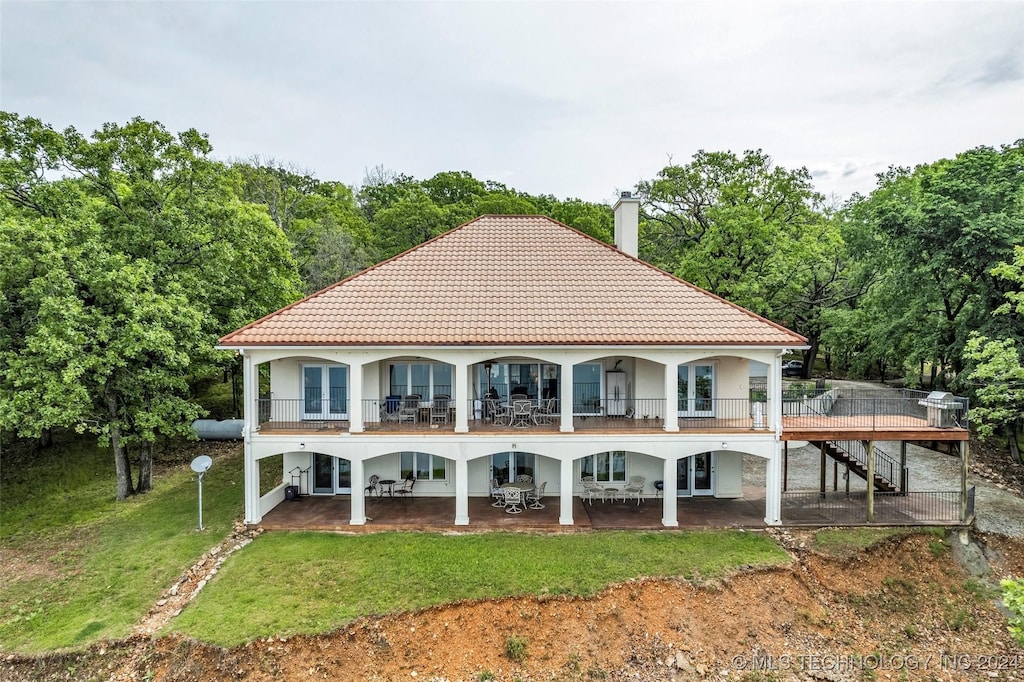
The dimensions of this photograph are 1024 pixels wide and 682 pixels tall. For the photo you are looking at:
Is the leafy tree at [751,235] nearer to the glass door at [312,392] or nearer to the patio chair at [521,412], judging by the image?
the patio chair at [521,412]

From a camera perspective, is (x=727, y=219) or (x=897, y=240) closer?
(x=897, y=240)

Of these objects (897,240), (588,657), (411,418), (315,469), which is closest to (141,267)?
(315,469)

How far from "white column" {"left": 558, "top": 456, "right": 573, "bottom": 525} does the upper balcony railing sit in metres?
1.09

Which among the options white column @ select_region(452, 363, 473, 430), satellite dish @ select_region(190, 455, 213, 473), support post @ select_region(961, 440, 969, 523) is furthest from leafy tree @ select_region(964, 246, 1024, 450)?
satellite dish @ select_region(190, 455, 213, 473)

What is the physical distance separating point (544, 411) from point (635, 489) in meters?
3.95

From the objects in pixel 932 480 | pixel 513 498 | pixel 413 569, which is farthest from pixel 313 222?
pixel 932 480

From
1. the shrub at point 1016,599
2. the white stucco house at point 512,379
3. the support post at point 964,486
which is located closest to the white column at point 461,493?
the white stucco house at point 512,379

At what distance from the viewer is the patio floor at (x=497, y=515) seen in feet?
44.3

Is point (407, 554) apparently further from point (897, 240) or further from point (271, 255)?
point (897, 240)

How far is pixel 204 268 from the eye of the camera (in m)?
17.6

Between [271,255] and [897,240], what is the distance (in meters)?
27.1

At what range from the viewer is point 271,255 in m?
20.9

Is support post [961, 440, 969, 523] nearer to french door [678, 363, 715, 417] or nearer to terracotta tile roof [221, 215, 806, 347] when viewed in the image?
terracotta tile roof [221, 215, 806, 347]

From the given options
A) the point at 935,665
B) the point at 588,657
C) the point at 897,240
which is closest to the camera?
the point at 588,657
